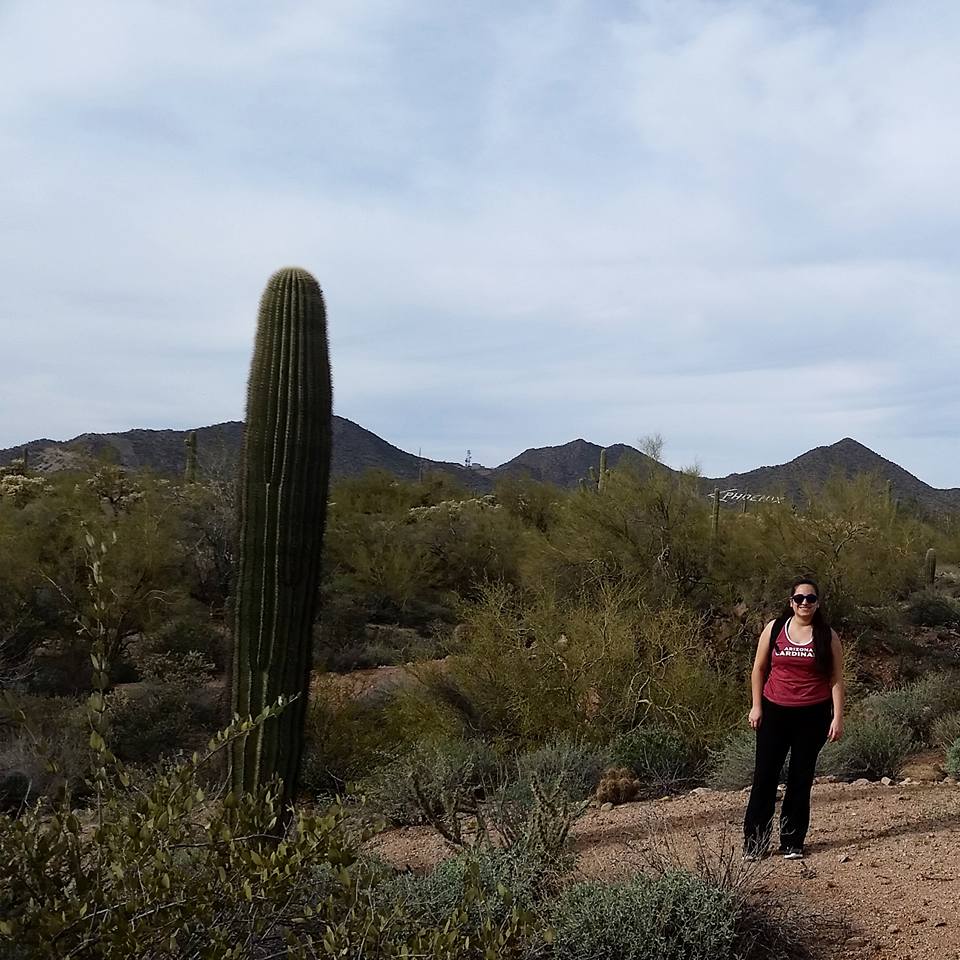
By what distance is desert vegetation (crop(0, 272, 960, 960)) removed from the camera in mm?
2697

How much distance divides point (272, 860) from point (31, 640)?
42.6ft

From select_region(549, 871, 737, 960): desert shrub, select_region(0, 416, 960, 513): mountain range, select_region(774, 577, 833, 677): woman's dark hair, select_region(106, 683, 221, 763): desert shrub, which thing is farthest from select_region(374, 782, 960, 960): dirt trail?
select_region(0, 416, 960, 513): mountain range

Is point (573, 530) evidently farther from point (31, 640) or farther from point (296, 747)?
point (296, 747)

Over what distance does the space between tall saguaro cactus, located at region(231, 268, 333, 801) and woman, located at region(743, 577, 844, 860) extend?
277 cm

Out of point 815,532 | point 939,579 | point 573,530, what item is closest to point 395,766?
point 573,530

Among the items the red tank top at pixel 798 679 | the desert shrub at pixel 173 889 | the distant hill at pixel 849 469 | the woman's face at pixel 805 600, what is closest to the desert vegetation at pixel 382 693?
the desert shrub at pixel 173 889

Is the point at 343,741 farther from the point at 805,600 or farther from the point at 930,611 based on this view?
the point at 930,611

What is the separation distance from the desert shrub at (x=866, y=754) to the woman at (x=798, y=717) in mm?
3039

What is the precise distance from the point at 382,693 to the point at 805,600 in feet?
23.9

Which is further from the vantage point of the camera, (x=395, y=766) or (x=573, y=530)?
(x=573, y=530)

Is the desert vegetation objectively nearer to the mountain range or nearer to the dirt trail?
the dirt trail

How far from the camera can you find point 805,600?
5.86 metres

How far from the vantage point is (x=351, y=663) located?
55.7ft

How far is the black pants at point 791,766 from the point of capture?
5824 mm
